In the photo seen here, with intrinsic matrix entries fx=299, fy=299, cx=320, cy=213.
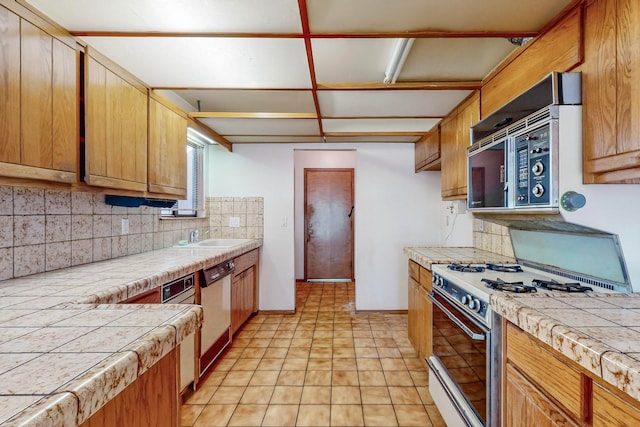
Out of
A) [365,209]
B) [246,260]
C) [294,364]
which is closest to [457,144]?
[365,209]

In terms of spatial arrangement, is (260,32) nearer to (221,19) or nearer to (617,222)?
(221,19)

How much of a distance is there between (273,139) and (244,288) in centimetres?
167

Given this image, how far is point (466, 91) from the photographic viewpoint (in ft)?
6.65

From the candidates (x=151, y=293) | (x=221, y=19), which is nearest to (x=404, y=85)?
(x=221, y=19)

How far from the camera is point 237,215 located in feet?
11.9

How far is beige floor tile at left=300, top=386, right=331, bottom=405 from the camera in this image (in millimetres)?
1943

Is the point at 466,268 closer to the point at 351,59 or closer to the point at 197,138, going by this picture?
the point at 351,59

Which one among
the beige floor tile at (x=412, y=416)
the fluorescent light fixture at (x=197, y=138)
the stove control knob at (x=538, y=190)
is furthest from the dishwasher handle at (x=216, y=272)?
the stove control knob at (x=538, y=190)

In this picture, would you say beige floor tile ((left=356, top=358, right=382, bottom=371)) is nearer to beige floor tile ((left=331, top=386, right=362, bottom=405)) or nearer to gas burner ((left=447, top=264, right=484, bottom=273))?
beige floor tile ((left=331, top=386, right=362, bottom=405))

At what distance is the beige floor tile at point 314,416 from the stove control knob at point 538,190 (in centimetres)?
162

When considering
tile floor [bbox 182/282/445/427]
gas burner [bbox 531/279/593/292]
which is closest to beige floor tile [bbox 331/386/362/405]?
tile floor [bbox 182/282/445/427]

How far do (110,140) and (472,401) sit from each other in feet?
7.29

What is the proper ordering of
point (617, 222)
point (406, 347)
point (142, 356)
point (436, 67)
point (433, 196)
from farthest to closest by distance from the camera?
point (433, 196), point (406, 347), point (436, 67), point (617, 222), point (142, 356)

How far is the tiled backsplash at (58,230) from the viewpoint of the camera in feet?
4.45
